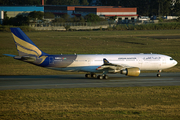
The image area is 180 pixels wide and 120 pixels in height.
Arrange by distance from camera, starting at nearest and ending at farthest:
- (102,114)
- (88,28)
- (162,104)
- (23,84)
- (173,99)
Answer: (102,114) < (162,104) < (173,99) < (23,84) < (88,28)

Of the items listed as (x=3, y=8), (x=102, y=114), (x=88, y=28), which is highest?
(x=3, y=8)

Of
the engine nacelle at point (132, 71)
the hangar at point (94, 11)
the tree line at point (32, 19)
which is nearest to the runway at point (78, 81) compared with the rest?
the engine nacelle at point (132, 71)

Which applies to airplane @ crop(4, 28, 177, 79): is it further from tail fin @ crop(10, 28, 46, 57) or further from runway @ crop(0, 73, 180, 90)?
runway @ crop(0, 73, 180, 90)

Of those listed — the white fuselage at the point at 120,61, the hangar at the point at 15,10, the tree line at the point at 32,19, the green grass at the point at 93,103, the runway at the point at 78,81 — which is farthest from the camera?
the hangar at the point at 15,10

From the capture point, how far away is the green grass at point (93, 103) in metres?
23.6

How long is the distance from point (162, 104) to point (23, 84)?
1799 cm

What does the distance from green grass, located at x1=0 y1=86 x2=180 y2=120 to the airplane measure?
658 centimetres

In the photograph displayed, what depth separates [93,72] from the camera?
41.2 m

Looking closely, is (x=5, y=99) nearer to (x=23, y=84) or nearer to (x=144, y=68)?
(x=23, y=84)

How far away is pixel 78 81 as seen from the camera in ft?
128

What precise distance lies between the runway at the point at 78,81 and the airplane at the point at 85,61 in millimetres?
1464

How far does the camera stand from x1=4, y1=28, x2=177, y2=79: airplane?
39188mm

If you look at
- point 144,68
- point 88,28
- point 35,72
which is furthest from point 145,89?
point 88,28

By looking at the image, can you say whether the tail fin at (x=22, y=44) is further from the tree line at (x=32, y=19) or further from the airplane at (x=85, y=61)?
the tree line at (x=32, y=19)
